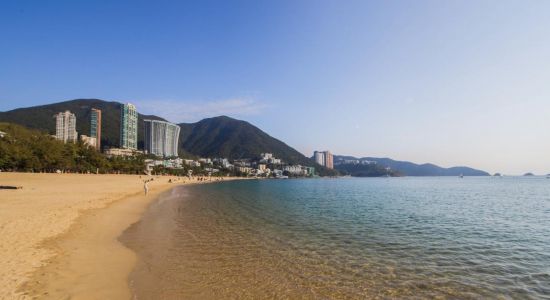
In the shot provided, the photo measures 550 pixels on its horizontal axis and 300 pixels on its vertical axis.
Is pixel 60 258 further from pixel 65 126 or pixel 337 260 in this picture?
pixel 65 126

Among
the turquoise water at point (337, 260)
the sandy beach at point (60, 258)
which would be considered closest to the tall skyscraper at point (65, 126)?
the sandy beach at point (60, 258)

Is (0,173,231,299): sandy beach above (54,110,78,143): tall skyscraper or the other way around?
the other way around

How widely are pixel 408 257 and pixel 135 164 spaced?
127 metres

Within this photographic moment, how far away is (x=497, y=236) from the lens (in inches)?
687

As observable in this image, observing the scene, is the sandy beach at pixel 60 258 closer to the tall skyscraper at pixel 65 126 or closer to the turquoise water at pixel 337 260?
the turquoise water at pixel 337 260

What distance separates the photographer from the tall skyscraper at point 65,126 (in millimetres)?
182125

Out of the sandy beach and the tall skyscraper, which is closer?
the sandy beach

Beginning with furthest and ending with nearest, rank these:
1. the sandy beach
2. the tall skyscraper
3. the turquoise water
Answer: the tall skyscraper → the turquoise water → the sandy beach

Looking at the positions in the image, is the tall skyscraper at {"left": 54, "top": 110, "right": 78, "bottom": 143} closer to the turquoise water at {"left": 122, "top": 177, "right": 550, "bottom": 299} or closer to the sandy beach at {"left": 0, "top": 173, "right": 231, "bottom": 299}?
the sandy beach at {"left": 0, "top": 173, "right": 231, "bottom": 299}

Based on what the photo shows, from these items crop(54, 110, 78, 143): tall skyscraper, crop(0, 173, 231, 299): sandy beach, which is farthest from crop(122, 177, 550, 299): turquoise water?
crop(54, 110, 78, 143): tall skyscraper

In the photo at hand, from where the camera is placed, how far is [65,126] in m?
187

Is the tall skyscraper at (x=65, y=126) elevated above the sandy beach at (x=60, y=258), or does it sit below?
above

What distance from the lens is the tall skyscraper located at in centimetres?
18212

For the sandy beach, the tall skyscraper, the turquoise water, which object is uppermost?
the tall skyscraper
